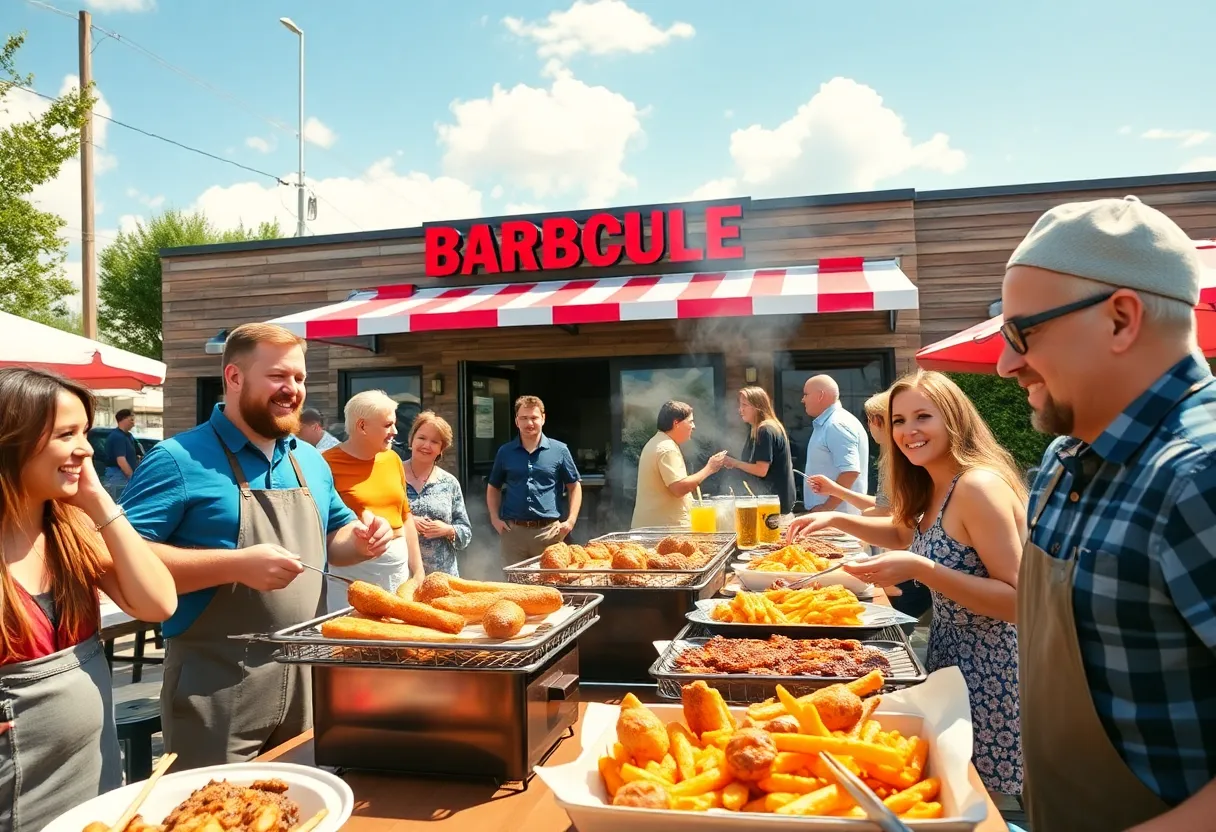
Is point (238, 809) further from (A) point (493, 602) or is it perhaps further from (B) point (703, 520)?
(B) point (703, 520)

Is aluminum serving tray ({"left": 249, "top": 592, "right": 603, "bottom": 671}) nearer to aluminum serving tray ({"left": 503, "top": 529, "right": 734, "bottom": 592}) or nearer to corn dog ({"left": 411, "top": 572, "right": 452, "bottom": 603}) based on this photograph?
corn dog ({"left": 411, "top": 572, "right": 452, "bottom": 603})

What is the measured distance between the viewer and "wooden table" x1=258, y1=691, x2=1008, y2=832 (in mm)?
A: 1466

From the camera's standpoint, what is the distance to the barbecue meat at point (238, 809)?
129cm

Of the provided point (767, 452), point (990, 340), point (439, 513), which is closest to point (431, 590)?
point (439, 513)

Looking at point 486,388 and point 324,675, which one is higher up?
point 486,388

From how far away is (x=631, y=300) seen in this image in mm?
8758

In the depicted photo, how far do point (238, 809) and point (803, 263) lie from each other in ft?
30.7

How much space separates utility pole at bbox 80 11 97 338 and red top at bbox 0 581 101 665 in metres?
14.1

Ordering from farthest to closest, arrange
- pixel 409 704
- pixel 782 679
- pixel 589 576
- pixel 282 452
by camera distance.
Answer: pixel 282 452 < pixel 589 576 < pixel 782 679 < pixel 409 704

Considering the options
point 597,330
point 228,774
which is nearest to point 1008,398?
point 597,330

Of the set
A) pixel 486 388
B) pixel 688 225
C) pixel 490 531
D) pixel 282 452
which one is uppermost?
pixel 688 225

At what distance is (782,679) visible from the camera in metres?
1.80

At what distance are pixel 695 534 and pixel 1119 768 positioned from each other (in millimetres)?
Result: 2705

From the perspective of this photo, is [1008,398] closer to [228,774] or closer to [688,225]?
[688,225]
